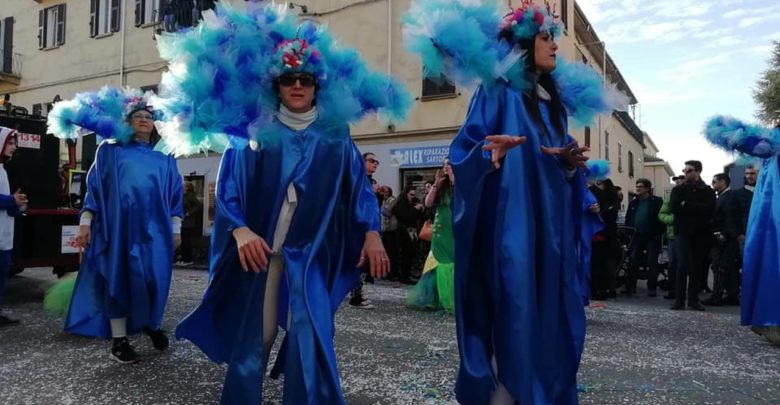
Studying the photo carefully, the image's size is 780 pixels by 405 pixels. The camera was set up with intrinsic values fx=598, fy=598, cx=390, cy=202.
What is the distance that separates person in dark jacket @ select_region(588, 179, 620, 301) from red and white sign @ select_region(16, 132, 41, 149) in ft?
22.6

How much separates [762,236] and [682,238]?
220cm

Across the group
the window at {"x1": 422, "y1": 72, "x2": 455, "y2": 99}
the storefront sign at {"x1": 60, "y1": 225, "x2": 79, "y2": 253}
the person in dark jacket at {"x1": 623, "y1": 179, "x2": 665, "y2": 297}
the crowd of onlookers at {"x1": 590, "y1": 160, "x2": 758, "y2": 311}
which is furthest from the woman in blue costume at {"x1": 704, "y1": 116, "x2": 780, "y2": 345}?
the window at {"x1": 422, "y1": 72, "x2": 455, "y2": 99}

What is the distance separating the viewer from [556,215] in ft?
8.02

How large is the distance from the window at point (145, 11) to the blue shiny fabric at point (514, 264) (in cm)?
1896

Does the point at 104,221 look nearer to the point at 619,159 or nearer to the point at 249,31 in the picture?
the point at 249,31

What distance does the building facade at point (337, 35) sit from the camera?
14.3 m

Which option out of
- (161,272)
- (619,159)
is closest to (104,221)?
(161,272)

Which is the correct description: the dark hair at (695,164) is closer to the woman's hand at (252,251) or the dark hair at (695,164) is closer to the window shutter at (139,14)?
the woman's hand at (252,251)

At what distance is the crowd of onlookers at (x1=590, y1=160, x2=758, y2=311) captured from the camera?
7.16 m

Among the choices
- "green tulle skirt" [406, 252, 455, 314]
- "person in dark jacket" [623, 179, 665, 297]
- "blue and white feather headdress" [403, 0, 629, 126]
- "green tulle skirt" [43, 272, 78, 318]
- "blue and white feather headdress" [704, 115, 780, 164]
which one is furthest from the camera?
"person in dark jacket" [623, 179, 665, 297]

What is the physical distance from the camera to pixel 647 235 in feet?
29.1

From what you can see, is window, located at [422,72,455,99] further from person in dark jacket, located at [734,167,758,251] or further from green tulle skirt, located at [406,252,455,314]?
green tulle skirt, located at [406,252,455,314]

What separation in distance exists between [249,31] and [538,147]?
4.80 feet

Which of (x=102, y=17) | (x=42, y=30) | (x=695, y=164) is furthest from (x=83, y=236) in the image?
(x=42, y=30)
